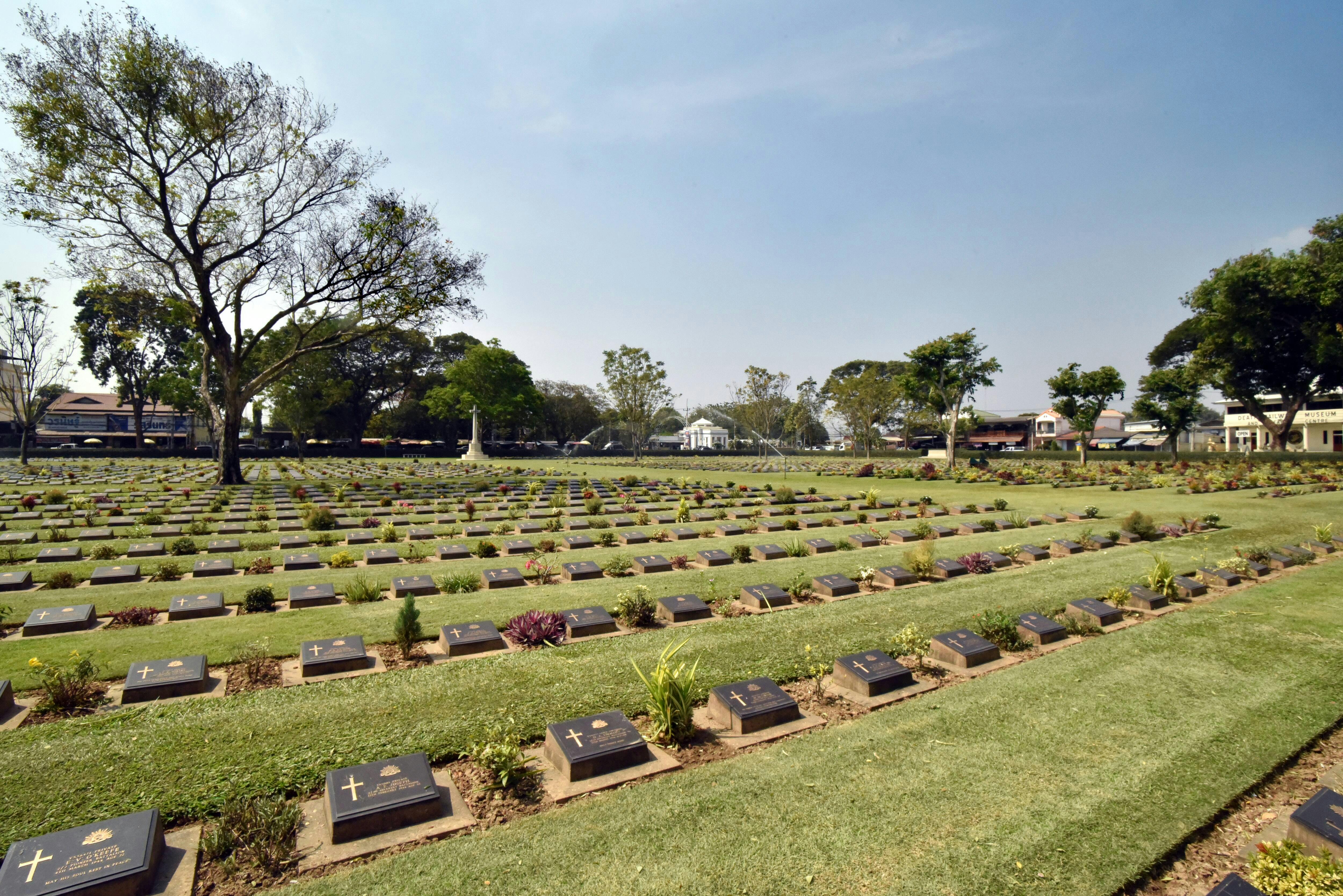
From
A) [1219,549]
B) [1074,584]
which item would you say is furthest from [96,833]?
[1219,549]

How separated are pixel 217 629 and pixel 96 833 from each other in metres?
3.96

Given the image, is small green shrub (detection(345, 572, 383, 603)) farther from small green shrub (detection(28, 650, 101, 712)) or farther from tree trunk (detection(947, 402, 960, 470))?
tree trunk (detection(947, 402, 960, 470))

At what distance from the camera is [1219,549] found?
35.1ft

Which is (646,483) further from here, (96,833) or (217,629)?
(96,833)

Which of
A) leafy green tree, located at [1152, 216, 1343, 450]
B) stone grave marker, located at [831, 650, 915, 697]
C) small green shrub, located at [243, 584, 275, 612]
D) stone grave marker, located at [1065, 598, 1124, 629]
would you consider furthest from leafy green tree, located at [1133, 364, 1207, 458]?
small green shrub, located at [243, 584, 275, 612]

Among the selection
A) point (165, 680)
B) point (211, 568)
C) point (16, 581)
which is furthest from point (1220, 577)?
point (16, 581)

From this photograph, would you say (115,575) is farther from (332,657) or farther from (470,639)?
(470,639)

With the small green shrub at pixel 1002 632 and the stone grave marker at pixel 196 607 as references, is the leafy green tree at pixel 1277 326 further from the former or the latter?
the stone grave marker at pixel 196 607

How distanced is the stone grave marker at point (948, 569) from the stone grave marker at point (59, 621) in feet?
32.4

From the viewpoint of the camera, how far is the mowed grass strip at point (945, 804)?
9.46 ft

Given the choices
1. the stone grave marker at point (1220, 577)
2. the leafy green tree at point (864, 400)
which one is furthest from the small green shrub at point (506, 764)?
the leafy green tree at point (864, 400)

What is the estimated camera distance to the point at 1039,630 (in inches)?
246

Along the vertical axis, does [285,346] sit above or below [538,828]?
above

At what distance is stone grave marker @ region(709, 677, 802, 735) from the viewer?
435cm
